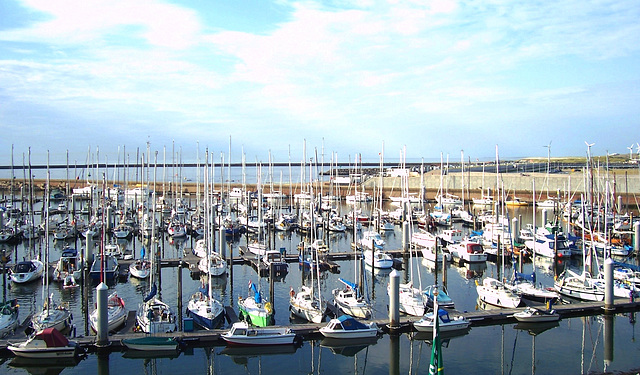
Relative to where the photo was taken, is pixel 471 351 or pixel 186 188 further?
pixel 186 188

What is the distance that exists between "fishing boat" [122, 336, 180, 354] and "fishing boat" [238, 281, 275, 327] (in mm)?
3922

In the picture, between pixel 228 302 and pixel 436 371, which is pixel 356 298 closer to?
pixel 228 302

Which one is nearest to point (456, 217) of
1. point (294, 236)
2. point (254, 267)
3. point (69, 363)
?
point (294, 236)

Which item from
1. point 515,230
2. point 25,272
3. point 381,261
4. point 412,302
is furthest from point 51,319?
point 515,230

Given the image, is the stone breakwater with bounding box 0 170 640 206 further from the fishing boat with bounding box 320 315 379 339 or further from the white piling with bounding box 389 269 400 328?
the fishing boat with bounding box 320 315 379 339

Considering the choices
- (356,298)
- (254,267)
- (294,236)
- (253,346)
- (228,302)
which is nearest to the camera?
(253,346)

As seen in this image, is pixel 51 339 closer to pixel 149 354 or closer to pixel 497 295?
pixel 149 354

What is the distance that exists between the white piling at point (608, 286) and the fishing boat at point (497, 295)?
13.1ft

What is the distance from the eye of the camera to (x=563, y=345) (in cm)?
2372

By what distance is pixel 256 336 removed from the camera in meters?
23.1

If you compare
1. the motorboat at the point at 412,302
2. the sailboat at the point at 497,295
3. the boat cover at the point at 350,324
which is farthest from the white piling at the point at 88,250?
the sailboat at the point at 497,295

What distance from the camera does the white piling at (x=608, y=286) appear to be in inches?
1022

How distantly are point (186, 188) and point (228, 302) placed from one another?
85976 millimetres

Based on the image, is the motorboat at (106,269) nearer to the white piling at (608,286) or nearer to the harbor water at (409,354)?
the harbor water at (409,354)
